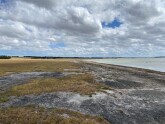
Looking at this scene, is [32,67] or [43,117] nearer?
[43,117]

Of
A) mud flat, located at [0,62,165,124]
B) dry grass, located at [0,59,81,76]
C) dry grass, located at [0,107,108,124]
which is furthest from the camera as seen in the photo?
dry grass, located at [0,59,81,76]

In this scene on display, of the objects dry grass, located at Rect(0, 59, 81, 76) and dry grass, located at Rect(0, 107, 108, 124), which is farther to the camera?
dry grass, located at Rect(0, 59, 81, 76)

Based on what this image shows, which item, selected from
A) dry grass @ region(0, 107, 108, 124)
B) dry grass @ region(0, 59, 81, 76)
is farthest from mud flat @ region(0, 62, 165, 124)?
dry grass @ region(0, 59, 81, 76)

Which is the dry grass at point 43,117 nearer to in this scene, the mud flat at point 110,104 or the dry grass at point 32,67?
the mud flat at point 110,104

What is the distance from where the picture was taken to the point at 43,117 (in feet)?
52.6

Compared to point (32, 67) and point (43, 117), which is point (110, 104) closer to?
point (43, 117)

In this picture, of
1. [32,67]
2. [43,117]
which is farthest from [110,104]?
[32,67]

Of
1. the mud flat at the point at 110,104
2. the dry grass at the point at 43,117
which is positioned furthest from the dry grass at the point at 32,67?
the dry grass at the point at 43,117

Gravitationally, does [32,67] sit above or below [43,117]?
Answer: below

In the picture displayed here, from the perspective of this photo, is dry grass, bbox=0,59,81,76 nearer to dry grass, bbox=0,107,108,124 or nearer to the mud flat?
the mud flat

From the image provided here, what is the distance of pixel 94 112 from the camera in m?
18.2

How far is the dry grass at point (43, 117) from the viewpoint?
15.2 m

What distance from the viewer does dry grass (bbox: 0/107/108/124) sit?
15206mm

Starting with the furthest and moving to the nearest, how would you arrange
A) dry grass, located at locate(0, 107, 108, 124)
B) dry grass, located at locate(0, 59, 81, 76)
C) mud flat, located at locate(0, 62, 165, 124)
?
dry grass, located at locate(0, 59, 81, 76)
mud flat, located at locate(0, 62, 165, 124)
dry grass, located at locate(0, 107, 108, 124)
